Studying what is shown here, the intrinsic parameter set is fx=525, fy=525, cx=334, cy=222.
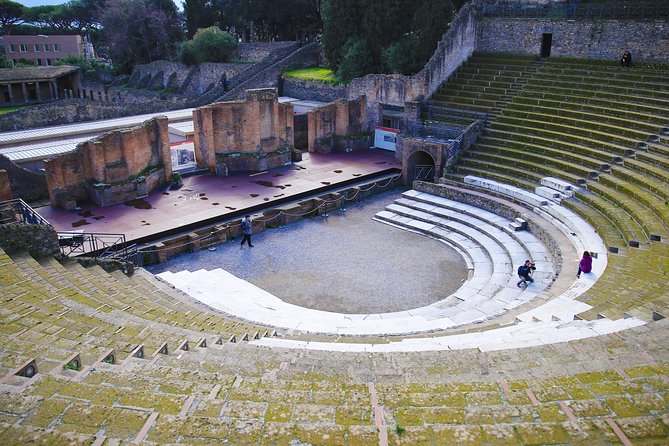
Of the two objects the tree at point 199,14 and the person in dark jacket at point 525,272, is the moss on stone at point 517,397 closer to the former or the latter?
the person in dark jacket at point 525,272

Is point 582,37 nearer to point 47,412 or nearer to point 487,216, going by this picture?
point 487,216

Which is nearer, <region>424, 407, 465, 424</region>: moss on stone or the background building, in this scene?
<region>424, 407, 465, 424</region>: moss on stone

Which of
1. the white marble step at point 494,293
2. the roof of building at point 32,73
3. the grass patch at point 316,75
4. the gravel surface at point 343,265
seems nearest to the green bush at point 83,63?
the roof of building at point 32,73

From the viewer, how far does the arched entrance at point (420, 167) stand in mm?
22844

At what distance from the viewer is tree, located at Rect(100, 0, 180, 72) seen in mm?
48156

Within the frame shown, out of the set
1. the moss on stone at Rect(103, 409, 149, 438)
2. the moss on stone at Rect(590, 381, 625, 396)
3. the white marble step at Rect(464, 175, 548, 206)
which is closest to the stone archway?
the white marble step at Rect(464, 175, 548, 206)

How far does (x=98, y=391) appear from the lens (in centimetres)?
586

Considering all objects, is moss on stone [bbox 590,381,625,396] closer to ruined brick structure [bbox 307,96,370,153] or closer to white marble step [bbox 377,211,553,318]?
white marble step [bbox 377,211,553,318]

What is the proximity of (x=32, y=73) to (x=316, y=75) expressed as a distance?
30.1 m

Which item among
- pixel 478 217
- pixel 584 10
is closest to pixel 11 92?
pixel 478 217

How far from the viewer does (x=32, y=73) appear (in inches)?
1919

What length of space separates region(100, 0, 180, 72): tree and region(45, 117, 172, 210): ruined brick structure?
32.9 metres

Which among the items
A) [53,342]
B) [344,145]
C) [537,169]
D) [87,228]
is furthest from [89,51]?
[53,342]

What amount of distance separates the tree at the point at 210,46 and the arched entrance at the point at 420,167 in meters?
27.1
